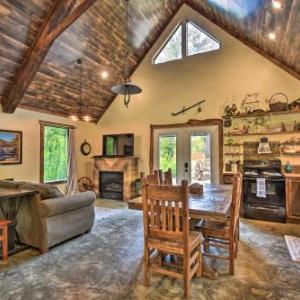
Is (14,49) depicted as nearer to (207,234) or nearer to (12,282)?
(12,282)

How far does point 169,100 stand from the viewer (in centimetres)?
693

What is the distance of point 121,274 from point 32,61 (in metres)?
4.52

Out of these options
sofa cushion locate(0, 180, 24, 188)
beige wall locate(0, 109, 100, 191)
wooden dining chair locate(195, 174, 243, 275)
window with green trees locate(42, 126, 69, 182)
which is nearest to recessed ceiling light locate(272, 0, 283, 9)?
wooden dining chair locate(195, 174, 243, 275)

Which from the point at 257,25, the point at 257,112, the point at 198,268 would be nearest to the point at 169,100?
the point at 257,112

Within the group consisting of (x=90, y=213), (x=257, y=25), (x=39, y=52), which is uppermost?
(x=257, y=25)

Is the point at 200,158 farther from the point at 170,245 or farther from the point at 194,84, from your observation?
the point at 170,245

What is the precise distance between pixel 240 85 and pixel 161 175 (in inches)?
147

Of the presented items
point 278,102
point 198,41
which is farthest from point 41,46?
point 278,102

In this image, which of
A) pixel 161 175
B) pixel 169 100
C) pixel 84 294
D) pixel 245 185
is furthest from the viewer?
pixel 169 100

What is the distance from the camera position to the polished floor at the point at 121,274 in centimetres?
233

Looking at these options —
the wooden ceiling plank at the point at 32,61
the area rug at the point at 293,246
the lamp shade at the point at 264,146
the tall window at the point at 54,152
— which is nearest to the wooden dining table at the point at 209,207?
the area rug at the point at 293,246

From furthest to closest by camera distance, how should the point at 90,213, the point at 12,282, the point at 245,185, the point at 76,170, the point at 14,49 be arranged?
1. the point at 76,170
2. the point at 245,185
3. the point at 14,49
4. the point at 90,213
5. the point at 12,282

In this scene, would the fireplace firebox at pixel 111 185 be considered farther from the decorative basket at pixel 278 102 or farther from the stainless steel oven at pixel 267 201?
the decorative basket at pixel 278 102

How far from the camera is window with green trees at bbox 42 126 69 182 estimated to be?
6.98 meters
